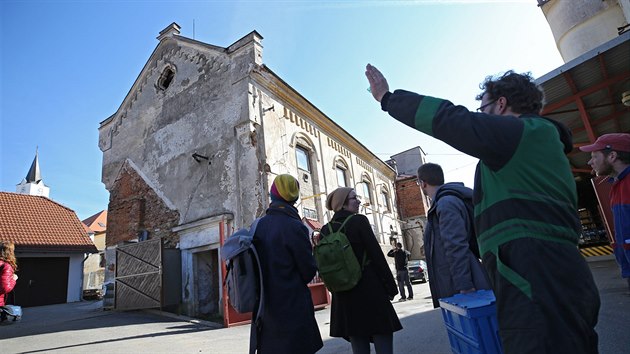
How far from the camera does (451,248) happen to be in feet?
8.36

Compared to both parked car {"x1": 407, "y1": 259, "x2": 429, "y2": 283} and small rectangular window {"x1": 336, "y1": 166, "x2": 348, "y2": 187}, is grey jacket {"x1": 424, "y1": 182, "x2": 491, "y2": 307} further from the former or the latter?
parked car {"x1": 407, "y1": 259, "x2": 429, "y2": 283}

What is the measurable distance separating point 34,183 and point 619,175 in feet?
231

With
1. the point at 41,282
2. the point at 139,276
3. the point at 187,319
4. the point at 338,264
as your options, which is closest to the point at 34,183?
the point at 41,282

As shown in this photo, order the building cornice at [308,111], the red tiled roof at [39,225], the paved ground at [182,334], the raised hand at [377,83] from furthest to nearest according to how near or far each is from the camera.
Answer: the red tiled roof at [39,225] < the building cornice at [308,111] < the paved ground at [182,334] < the raised hand at [377,83]

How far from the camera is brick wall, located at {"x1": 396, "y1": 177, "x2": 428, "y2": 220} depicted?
78.3 ft

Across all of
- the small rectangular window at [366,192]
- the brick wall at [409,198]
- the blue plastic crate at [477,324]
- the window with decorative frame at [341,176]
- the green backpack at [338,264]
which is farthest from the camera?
the brick wall at [409,198]

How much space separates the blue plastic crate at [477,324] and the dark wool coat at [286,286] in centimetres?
104

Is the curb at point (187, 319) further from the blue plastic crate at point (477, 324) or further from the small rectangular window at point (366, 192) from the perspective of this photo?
the small rectangular window at point (366, 192)

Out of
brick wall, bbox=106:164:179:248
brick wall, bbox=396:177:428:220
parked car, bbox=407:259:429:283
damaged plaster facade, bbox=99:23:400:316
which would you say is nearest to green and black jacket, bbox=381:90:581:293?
damaged plaster facade, bbox=99:23:400:316

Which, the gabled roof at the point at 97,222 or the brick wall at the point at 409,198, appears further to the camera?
the gabled roof at the point at 97,222

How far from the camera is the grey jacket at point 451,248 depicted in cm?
247

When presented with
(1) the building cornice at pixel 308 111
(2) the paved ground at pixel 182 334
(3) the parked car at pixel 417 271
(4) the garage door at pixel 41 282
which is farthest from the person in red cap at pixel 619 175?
(4) the garage door at pixel 41 282

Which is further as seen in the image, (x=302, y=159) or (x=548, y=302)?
(x=302, y=159)

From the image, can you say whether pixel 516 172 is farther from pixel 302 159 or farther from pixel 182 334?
pixel 302 159
